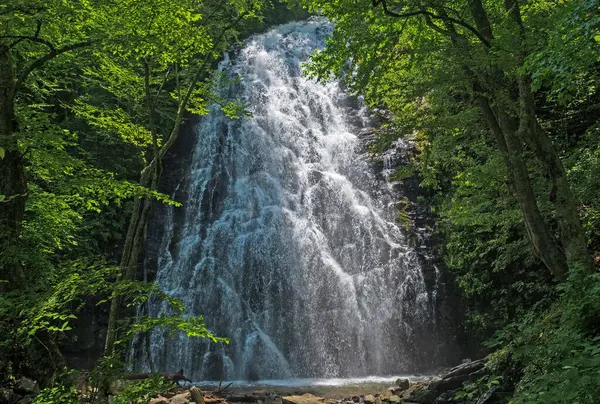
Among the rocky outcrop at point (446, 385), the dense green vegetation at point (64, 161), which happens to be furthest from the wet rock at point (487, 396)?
the dense green vegetation at point (64, 161)

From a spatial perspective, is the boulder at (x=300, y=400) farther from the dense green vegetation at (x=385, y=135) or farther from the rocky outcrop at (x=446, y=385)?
the dense green vegetation at (x=385, y=135)

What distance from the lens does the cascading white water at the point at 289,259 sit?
1469 centimetres

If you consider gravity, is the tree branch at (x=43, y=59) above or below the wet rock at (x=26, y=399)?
above

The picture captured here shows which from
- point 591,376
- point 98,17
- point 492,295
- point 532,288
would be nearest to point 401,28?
point 98,17

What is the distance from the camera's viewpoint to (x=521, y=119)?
6.63 m

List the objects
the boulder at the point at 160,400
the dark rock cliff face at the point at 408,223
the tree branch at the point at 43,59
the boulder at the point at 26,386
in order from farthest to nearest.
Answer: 1. the dark rock cliff face at the point at 408,223
2. the boulder at the point at 160,400
3. the tree branch at the point at 43,59
4. the boulder at the point at 26,386

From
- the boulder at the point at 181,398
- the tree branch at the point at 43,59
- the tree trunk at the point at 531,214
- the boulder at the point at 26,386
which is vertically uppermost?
the tree branch at the point at 43,59

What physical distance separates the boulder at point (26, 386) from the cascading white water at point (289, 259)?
354 inches

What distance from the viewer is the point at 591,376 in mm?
3848

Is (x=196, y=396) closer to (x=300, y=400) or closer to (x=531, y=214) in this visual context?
(x=300, y=400)

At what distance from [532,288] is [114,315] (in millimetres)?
9762

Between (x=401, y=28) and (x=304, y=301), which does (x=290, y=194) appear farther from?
(x=401, y=28)

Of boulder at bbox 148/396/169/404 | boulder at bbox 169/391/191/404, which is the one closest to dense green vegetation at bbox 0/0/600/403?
boulder at bbox 148/396/169/404

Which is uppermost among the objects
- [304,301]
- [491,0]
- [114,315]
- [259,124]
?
[259,124]
